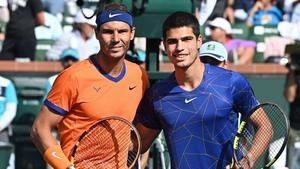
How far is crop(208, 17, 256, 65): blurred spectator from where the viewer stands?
13680 mm

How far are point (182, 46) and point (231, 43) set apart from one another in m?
7.84

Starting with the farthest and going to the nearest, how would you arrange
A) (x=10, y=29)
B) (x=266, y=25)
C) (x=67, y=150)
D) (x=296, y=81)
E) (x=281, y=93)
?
(x=266, y=25), (x=10, y=29), (x=281, y=93), (x=296, y=81), (x=67, y=150)

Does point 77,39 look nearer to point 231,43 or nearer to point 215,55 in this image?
point 231,43

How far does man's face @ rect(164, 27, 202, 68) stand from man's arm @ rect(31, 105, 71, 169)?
838 millimetres

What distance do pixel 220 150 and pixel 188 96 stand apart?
37 cm

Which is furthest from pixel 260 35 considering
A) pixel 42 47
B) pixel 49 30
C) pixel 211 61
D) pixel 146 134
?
pixel 146 134

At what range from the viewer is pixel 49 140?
664 cm

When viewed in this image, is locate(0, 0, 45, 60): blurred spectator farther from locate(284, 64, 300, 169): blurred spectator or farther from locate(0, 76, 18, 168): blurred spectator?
locate(284, 64, 300, 169): blurred spectator

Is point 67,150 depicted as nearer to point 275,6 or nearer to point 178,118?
point 178,118

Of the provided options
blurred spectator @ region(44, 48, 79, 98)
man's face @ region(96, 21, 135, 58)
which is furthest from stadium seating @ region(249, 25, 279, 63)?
man's face @ region(96, 21, 135, 58)

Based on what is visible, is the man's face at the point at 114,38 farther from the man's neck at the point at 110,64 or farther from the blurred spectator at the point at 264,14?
the blurred spectator at the point at 264,14

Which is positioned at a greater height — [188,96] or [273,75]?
[188,96]

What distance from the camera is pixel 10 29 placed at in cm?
1423

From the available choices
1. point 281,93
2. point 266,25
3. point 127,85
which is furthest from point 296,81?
point 127,85
